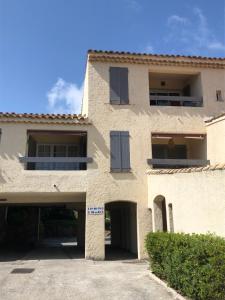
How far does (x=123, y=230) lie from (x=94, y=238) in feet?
22.9

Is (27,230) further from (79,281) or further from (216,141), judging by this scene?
(216,141)

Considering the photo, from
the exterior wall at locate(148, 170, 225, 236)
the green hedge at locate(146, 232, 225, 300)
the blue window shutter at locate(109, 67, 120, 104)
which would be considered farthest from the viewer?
the blue window shutter at locate(109, 67, 120, 104)

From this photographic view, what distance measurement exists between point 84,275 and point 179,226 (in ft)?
14.2

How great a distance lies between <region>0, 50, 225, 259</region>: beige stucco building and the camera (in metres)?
17.9

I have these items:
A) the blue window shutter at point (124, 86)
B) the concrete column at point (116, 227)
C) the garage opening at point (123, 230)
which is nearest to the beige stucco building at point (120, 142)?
the blue window shutter at point (124, 86)

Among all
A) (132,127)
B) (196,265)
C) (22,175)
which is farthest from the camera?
(132,127)

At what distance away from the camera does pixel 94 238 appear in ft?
58.2

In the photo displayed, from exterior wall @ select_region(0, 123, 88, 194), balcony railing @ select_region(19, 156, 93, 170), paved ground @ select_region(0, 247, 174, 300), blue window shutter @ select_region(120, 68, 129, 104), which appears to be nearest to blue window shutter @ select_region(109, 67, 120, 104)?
blue window shutter @ select_region(120, 68, 129, 104)

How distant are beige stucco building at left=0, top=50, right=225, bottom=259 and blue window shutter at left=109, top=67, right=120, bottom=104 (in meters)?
0.06

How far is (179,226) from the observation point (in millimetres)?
12898

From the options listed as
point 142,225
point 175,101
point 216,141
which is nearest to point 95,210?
point 142,225

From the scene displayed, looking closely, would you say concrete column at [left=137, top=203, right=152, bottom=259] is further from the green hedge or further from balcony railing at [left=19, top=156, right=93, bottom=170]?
the green hedge

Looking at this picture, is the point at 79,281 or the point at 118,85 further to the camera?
the point at 118,85

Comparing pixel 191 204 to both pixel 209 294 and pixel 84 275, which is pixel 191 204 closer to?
pixel 209 294
